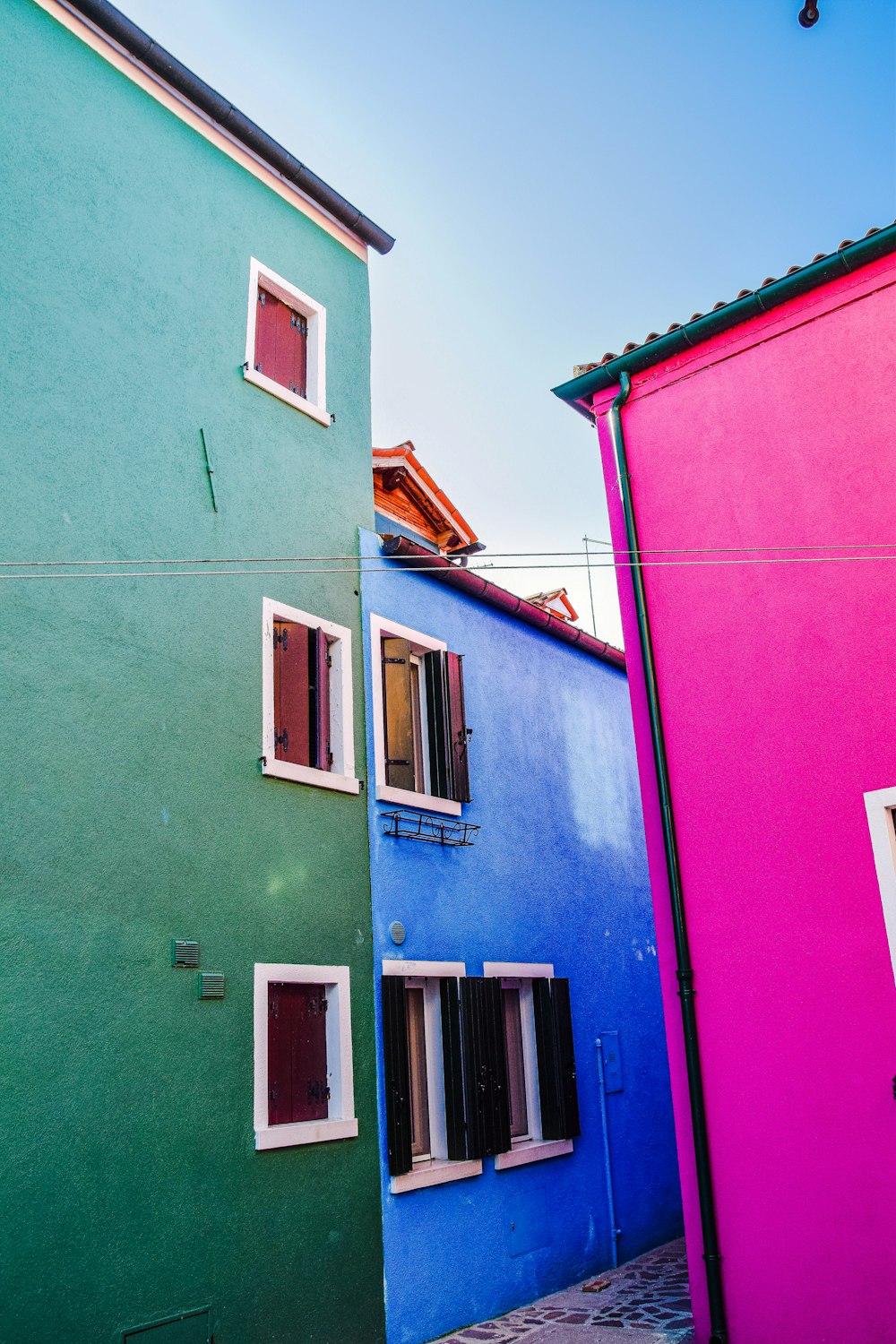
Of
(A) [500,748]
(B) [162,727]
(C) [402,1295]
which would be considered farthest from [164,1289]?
(A) [500,748]

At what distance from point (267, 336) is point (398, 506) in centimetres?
242

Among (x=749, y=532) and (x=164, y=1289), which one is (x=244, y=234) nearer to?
(x=749, y=532)

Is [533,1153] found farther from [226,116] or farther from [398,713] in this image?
[226,116]

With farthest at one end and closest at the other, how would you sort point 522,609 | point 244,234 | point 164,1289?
point 522,609, point 244,234, point 164,1289

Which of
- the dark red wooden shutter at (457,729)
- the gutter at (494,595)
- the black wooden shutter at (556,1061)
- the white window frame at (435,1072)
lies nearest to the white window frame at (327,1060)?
the white window frame at (435,1072)

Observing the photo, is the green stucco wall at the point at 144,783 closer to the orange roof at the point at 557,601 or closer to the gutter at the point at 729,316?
the gutter at the point at 729,316

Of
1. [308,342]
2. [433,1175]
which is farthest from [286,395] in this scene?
[433,1175]

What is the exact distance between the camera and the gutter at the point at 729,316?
7.82 metres

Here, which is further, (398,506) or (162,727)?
(398,506)

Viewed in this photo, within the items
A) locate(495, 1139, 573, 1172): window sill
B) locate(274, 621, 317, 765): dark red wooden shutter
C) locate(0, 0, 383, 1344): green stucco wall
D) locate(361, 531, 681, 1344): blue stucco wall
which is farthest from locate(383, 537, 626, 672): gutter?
locate(495, 1139, 573, 1172): window sill

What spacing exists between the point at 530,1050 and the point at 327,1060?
2892 mm

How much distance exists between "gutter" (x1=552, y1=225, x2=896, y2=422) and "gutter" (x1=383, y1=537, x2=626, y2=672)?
6.29ft

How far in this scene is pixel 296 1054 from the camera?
7848 mm

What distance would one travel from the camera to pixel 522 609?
38.6ft
